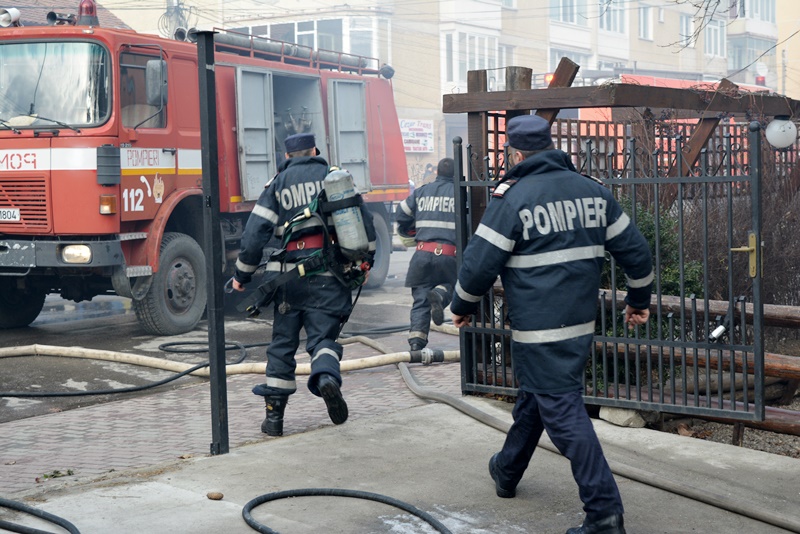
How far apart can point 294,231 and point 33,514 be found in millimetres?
2415

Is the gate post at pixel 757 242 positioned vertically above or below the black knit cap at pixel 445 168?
below

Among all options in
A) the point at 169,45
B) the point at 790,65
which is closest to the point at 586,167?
the point at 169,45

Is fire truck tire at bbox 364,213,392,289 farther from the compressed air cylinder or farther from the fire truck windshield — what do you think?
the compressed air cylinder

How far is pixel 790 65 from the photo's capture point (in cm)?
5531

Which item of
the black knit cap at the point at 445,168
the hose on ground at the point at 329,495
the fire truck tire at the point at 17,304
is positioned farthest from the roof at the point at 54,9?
the hose on ground at the point at 329,495

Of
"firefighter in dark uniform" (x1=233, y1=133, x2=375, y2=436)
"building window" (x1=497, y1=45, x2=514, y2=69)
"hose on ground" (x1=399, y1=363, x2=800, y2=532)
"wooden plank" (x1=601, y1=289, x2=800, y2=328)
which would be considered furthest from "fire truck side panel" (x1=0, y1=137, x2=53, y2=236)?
Result: "building window" (x1=497, y1=45, x2=514, y2=69)

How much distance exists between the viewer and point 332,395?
5.89m

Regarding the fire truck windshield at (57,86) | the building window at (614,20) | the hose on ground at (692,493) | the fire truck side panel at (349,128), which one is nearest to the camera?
the hose on ground at (692,493)

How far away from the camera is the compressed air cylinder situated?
604 centimetres

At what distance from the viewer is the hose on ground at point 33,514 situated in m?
4.03

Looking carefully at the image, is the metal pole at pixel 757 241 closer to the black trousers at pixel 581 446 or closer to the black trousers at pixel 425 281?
the black trousers at pixel 581 446

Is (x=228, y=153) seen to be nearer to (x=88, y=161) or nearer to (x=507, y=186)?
(x=88, y=161)

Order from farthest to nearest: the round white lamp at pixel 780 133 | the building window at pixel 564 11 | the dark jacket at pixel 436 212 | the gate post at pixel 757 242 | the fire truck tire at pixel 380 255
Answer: the building window at pixel 564 11, the fire truck tire at pixel 380 255, the dark jacket at pixel 436 212, the round white lamp at pixel 780 133, the gate post at pixel 757 242

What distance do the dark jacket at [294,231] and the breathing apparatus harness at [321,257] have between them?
32mm
